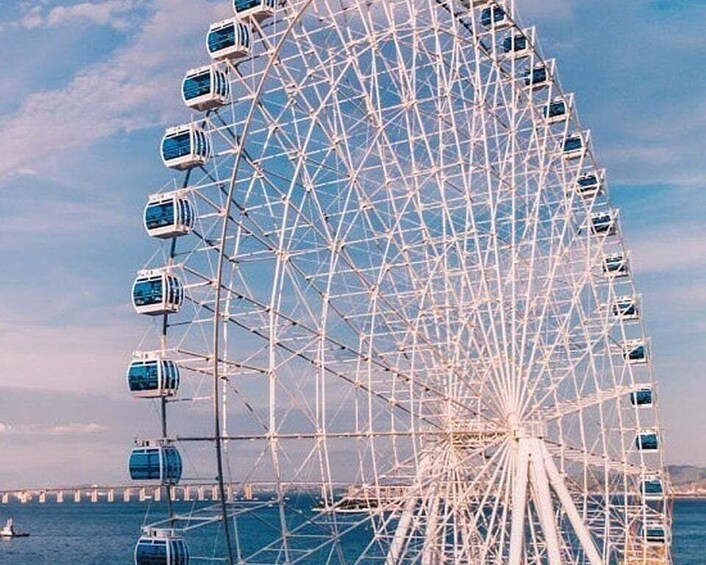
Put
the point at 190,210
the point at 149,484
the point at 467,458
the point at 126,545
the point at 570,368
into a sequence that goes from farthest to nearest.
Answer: the point at 126,545
the point at 570,368
the point at 467,458
the point at 190,210
the point at 149,484

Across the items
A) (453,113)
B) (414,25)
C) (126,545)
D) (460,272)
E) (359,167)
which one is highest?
(414,25)

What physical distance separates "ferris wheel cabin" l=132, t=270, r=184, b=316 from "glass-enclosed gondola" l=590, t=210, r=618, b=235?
19.5m

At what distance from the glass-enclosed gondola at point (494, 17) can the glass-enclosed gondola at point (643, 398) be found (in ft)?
53.8

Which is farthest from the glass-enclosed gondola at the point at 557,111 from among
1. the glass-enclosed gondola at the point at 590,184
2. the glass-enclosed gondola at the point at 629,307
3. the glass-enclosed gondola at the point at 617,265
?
the glass-enclosed gondola at the point at 629,307

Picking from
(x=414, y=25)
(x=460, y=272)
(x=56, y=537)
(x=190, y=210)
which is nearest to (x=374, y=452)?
(x=460, y=272)

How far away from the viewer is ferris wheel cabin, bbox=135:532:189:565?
18.7 meters

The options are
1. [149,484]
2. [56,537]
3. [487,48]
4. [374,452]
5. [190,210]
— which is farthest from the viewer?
[56,537]

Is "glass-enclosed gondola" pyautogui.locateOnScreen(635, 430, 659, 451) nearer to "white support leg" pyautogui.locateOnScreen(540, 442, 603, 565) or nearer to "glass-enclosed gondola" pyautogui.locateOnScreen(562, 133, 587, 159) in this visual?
"glass-enclosed gondola" pyautogui.locateOnScreen(562, 133, 587, 159)

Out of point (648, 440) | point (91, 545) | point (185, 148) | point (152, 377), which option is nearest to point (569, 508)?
point (152, 377)

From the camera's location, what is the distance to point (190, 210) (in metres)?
21.2

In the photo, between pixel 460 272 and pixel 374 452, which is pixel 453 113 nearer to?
pixel 460 272

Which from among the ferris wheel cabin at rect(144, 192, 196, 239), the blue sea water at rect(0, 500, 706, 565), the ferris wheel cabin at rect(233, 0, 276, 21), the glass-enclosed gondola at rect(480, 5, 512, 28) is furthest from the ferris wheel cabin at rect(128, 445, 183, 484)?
the blue sea water at rect(0, 500, 706, 565)

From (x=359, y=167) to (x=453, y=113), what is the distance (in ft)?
11.9

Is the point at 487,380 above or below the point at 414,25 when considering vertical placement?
below
